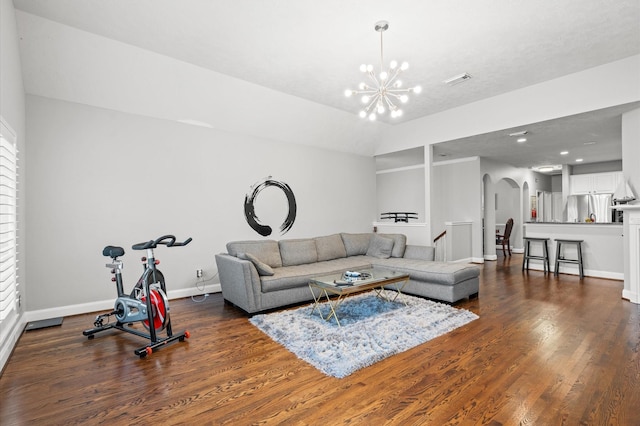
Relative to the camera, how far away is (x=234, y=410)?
1.95 metres

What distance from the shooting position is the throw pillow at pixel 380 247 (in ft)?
18.3

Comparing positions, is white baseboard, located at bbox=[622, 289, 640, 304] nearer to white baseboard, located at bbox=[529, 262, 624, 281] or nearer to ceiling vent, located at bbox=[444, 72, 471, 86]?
white baseboard, located at bbox=[529, 262, 624, 281]

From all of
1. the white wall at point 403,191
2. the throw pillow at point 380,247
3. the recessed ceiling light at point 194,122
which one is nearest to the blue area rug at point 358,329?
the throw pillow at point 380,247

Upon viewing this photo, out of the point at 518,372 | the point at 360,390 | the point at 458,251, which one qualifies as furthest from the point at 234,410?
the point at 458,251

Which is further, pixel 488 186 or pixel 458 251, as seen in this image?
pixel 488 186

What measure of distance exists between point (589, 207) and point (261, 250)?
418 inches

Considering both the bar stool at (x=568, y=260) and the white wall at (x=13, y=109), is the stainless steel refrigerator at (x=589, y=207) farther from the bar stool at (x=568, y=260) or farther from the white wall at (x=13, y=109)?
the white wall at (x=13, y=109)

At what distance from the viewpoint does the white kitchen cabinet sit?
9.13 m

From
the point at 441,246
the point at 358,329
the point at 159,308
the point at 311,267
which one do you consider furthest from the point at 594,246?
the point at 159,308

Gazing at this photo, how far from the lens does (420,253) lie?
5316mm

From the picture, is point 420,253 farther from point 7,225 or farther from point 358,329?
point 7,225

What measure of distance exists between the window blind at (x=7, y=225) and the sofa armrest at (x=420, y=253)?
497 centimetres

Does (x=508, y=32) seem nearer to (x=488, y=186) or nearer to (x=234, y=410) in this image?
(x=234, y=410)

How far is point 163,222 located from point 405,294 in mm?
3659
